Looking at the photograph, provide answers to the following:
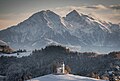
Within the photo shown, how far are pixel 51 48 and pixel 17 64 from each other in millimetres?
28749

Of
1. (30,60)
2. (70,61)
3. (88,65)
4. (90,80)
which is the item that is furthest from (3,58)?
(90,80)

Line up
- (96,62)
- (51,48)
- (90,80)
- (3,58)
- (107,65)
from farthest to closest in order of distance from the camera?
(51,48), (3,58), (96,62), (107,65), (90,80)

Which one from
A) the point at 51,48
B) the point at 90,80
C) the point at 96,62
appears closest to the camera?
the point at 90,80

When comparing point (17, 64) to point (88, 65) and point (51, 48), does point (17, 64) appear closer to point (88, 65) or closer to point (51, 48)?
point (88, 65)

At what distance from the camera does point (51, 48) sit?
151375 mm

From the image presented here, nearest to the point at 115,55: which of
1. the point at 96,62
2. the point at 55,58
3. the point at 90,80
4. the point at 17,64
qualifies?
the point at 96,62

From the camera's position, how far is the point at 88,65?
120812mm

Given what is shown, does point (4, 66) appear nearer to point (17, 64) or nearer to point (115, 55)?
point (17, 64)

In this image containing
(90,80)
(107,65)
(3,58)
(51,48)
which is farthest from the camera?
(51,48)

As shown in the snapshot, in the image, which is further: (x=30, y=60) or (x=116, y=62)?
(x=30, y=60)

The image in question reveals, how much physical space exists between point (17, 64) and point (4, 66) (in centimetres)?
352

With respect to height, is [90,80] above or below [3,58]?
below

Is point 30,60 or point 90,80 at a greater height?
point 30,60

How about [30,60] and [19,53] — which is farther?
[19,53]
